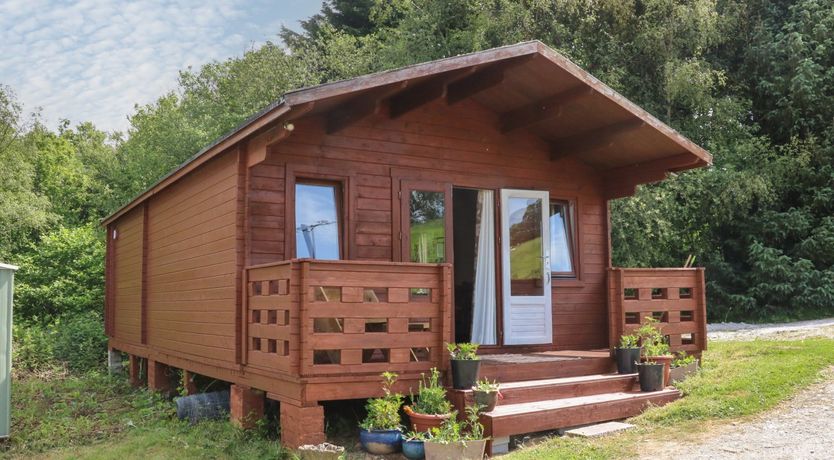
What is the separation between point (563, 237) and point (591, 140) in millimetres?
1284

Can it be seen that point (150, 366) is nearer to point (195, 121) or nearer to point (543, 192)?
point (543, 192)

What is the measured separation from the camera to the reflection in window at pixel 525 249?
8492 mm

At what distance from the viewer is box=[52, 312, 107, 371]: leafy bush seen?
47.3ft

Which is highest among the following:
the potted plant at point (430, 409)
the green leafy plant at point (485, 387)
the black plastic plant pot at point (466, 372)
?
the black plastic plant pot at point (466, 372)

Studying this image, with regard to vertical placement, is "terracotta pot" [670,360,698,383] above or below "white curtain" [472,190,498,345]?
below

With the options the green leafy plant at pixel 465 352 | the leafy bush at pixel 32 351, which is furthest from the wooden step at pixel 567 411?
the leafy bush at pixel 32 351

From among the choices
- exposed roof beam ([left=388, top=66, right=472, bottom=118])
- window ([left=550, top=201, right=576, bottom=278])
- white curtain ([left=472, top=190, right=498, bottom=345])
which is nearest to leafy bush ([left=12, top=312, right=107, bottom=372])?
white curtain ([left=472, top=190, right=498, bottom=345])

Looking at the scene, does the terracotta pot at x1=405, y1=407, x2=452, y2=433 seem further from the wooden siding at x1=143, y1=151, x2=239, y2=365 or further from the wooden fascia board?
the wooden fascia board

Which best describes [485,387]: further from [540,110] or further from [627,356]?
[540,110]

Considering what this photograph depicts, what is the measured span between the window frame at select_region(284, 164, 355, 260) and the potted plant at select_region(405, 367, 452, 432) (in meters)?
1.84

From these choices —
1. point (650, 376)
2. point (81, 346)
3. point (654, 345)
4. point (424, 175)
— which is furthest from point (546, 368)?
point (81, 346)

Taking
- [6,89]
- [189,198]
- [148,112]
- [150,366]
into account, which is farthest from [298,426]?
[148,112]

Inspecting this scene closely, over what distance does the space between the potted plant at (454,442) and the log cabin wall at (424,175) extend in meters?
2.25

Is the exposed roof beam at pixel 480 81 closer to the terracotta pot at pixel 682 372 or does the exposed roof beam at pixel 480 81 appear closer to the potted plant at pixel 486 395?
the potted plant at pixel 486 395
